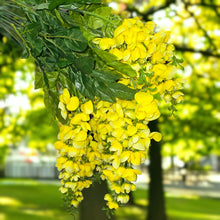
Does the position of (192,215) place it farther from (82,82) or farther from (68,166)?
(82,82)

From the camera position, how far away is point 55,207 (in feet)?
39.0

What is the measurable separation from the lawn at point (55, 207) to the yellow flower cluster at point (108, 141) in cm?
779

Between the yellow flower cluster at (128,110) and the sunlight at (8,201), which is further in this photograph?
the sunlight at (8,201)

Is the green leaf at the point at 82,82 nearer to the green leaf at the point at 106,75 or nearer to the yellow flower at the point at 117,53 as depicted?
the green leaf at the point at 106,75

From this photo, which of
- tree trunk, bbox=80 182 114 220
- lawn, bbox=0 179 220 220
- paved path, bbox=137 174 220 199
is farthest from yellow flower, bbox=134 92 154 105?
paved path, bbox=137 174 220 199

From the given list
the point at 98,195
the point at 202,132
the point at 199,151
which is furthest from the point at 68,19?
the point at 199,151

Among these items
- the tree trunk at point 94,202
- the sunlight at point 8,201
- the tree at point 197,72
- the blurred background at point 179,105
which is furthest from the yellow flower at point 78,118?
the sunlight at point 8,201

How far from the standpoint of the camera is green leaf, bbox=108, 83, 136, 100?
1.17 meters

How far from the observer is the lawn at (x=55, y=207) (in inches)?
407

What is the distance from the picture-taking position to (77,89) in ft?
4.32

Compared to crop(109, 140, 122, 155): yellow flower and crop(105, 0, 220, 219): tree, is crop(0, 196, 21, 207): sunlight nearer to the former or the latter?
crop(105, 0, 220, 219): tree

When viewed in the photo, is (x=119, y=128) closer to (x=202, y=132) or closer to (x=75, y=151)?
(x=75, y=151)

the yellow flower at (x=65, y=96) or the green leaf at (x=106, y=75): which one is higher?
the green leaf at (x=106, y=75)

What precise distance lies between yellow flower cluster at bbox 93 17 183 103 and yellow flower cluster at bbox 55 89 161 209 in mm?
77
